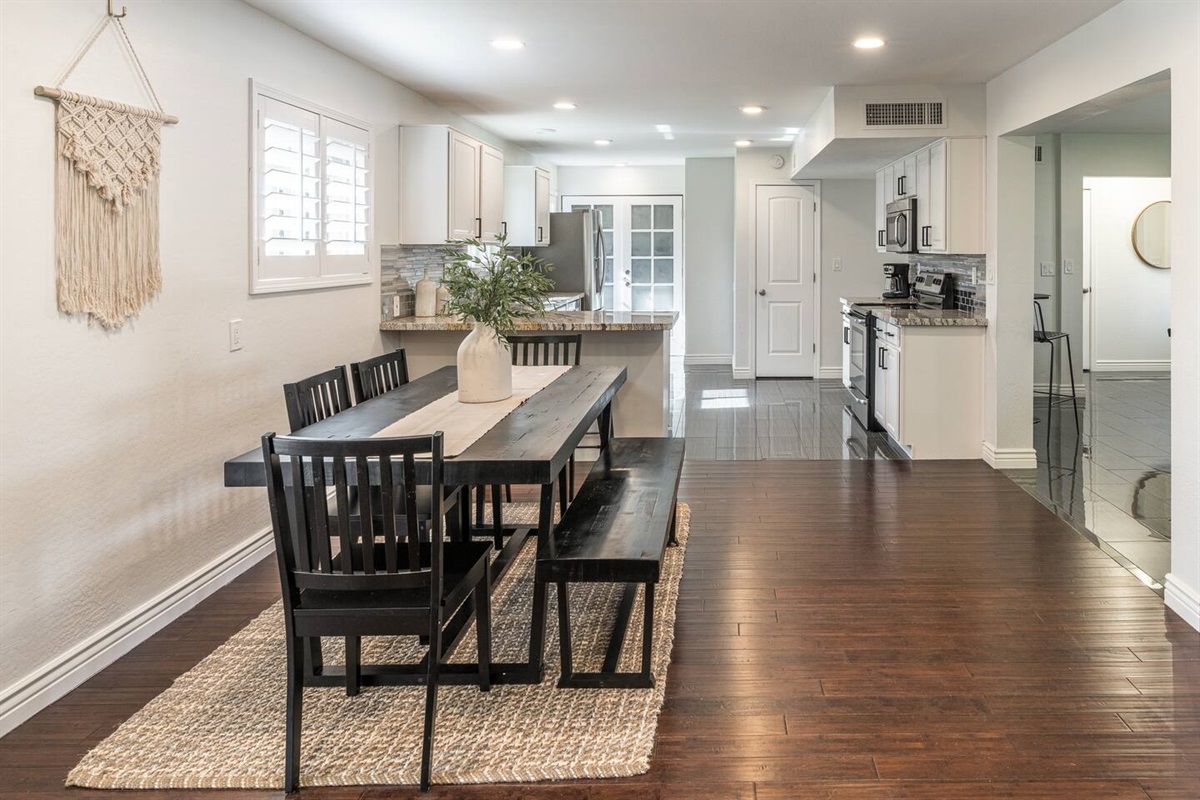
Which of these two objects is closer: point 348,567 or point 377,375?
point 348,567

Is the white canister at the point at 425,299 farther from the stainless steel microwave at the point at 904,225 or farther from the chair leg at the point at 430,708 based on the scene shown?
the chair leg at the point at 430,708

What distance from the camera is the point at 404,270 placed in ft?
21.6

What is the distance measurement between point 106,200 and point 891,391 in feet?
16.2

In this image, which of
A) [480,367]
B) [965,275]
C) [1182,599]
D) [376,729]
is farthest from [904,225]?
[376,729]

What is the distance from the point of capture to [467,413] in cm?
353

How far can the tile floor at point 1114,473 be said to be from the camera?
4.58m

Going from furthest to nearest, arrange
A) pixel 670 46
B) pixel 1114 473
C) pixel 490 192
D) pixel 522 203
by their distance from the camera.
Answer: pixel 522 203 < pixel 490 192 < pixel 1114 473 < pixel 670 46

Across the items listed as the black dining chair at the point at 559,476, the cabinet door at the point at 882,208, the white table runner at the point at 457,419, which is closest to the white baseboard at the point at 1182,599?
the black dining chair at the point at 559,476

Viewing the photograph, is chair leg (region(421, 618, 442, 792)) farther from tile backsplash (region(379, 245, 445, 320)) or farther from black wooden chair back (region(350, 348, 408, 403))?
tile backsplash (region(379, 245, 445, 320))

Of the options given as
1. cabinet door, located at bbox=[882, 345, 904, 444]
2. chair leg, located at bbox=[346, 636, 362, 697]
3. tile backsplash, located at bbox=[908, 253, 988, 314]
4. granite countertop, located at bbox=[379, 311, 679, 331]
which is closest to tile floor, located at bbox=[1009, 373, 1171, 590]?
cabinet door, located at bbox=[882, 345, 904, 444]

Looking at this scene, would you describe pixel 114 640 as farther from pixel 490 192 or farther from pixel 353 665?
pixel 490 192

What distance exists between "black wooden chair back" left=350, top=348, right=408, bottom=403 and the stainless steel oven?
3861mm

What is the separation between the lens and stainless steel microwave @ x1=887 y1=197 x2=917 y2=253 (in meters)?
7.31

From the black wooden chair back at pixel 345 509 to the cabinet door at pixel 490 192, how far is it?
4646 millimetres
